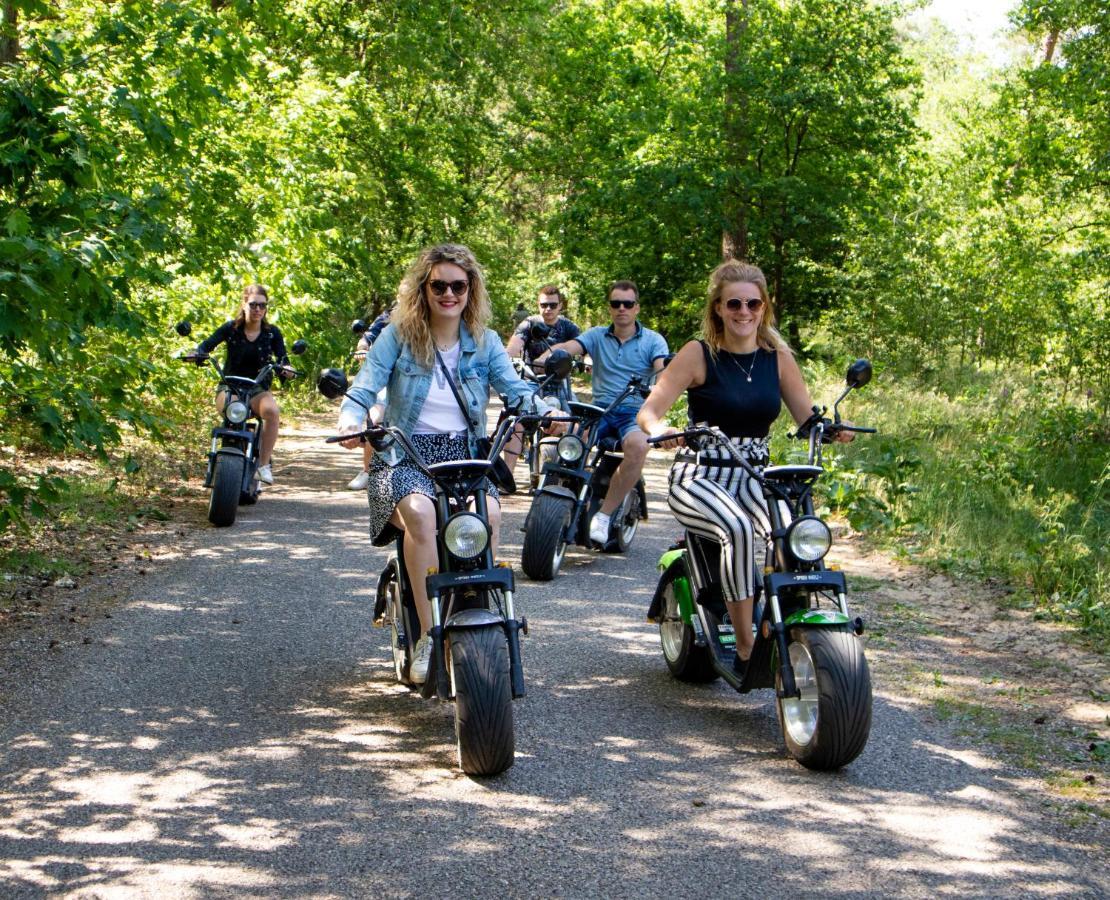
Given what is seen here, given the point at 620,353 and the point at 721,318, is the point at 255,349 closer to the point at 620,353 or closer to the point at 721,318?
the point at 620,353

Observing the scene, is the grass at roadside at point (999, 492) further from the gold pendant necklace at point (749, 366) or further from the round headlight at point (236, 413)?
the round headlight at point (236, 413)

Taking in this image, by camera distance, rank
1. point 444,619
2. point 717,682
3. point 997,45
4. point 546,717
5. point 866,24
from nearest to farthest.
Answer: point 444,619 < point 546,717 < point 717,682 < point 866,24 < point 997,45

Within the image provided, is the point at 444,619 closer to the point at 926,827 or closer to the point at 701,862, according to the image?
the point at 701,862

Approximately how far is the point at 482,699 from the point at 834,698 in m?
1.27

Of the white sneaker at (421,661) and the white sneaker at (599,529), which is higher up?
the white sneaker at (599,529)

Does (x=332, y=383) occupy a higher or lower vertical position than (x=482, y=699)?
higher

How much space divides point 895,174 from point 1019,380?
14.5ft

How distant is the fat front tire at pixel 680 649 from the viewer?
6.09 meters

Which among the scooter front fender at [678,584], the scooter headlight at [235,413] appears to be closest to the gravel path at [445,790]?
the scooter front fender at [678,584]

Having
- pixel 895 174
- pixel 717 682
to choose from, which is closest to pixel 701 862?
pixel 717 682

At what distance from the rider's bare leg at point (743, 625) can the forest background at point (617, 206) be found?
2951 mm

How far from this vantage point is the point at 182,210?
11.4 meters

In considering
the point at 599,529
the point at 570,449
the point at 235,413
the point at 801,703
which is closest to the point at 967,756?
the point at 801,703

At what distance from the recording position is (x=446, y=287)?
5441 mm
